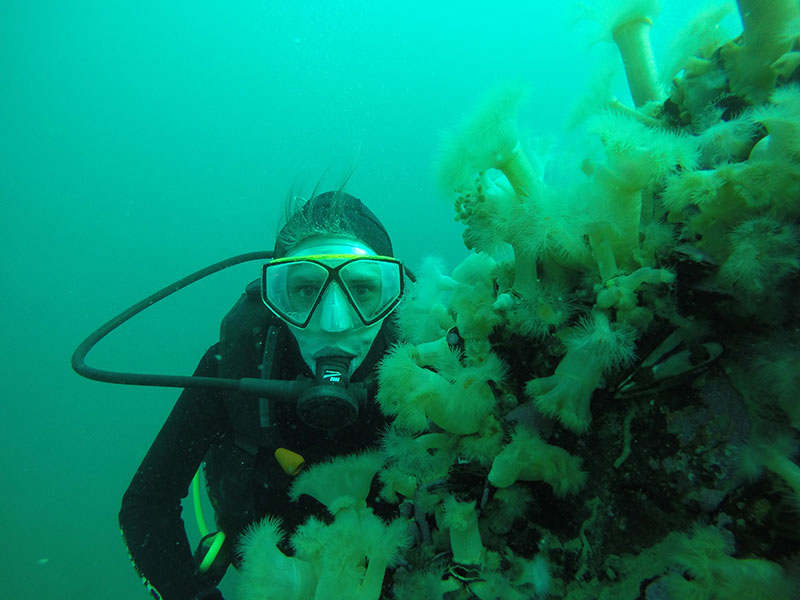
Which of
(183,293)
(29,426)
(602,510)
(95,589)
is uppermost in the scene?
(183,293)

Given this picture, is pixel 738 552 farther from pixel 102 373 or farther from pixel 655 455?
pixel 102 373

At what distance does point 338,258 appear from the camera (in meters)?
2.94

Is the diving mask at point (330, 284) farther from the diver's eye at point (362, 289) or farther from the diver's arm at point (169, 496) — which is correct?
the diver's arm at point (169, 496)

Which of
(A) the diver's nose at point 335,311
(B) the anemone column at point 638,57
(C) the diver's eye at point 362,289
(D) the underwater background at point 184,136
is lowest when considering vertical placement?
(A) the diver's nose at point 335,311

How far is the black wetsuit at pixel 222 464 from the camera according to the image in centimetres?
290

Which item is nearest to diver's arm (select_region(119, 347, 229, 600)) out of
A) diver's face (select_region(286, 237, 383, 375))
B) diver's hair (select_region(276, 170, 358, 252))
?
diver's face (select_region(286, 237, 383, 375))

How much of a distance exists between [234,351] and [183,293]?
8817 centimetres

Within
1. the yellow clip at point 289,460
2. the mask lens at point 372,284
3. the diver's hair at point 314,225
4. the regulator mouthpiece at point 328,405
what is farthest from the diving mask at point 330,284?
the yellow clip at point 289,460

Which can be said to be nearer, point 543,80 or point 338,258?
point 338,258

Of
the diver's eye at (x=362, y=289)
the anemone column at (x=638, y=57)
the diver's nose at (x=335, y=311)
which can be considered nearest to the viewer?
the anemone column at (x=638, y=57)

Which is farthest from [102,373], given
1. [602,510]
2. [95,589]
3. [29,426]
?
[29,426]

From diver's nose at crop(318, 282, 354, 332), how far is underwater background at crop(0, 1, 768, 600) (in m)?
57.3

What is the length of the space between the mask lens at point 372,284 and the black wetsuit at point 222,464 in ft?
1.04

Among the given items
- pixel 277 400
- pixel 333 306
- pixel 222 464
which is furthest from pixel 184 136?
pixel 277 400
